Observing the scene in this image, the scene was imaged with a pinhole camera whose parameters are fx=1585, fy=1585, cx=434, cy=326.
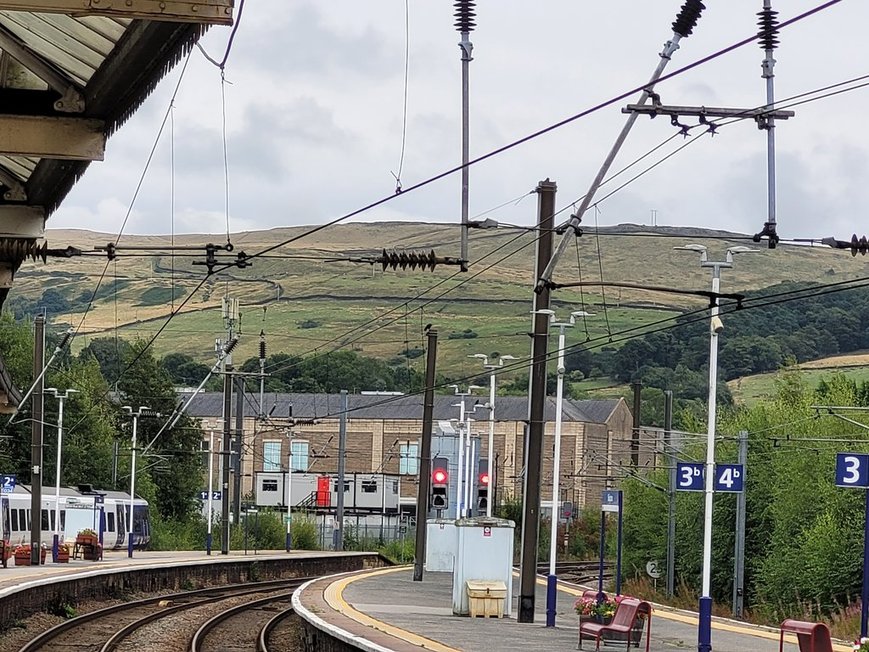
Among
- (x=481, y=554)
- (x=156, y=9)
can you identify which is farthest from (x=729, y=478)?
(x=156, y=9)

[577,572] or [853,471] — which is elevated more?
[853,471]

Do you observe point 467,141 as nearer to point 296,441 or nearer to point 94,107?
point 94,107

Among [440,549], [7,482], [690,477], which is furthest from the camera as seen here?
[440,549]

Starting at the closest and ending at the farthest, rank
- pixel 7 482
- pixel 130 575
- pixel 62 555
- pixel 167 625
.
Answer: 1. pixel 167 625
2. pixel 130 575
3. pixel 7 482
4. pixel 62 555

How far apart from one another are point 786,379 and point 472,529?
5448 centimetres

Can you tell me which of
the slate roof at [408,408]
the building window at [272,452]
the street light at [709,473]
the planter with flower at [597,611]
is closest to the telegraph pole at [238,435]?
the planter with flower at [597,611]

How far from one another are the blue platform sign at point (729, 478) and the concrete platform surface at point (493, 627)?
7.33 feet

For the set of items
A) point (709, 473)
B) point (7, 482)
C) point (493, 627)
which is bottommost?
point (493, 627)

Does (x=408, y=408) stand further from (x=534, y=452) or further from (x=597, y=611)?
(x=597, y=611)

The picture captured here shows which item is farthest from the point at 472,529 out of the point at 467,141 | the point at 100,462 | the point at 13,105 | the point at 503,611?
the point at 100,462

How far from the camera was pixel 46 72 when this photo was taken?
33.2 feet

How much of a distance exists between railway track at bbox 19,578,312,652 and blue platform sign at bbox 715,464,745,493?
7543mm

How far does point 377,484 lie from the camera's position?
285 ft

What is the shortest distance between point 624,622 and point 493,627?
361 centimetres
